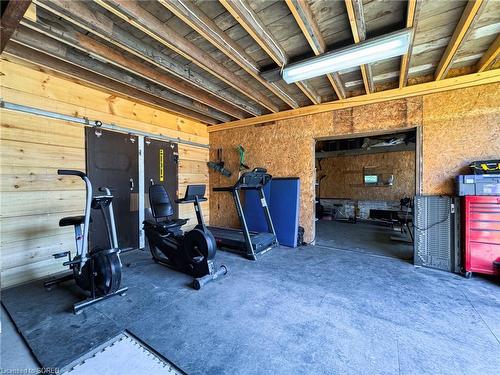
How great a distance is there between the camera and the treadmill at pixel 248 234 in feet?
11.2

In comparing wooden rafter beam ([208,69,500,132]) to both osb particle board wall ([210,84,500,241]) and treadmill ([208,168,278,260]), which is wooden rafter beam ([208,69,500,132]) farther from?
treadmill ([208,168,278,260])

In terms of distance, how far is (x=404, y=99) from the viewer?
3.28m

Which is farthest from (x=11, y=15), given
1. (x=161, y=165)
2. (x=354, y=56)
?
(x=161, y=165)

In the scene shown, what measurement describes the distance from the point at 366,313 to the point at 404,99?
10.2ft

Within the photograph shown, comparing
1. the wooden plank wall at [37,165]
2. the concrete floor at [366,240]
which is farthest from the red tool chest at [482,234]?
the wooden plank wall at [37,165]

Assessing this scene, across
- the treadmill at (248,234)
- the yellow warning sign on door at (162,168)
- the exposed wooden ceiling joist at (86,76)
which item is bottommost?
the treadmill at (248,234)

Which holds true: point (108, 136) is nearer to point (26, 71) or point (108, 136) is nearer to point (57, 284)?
point (26, 71)

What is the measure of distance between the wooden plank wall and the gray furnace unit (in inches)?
193

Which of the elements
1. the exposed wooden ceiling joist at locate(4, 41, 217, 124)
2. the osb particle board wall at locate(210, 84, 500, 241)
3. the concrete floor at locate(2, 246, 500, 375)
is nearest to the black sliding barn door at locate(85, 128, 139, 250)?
the exposed wooden ceiling joist at locate(4, 41, 217, 124)

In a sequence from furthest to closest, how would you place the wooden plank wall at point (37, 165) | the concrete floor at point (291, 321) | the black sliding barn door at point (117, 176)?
the black sliding barn door at point (117, 176)
the wooden plank wall at point (37, 165)
the concrete floor at point (291, 321)

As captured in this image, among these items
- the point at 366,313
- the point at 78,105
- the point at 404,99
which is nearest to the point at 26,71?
the point at 78,105

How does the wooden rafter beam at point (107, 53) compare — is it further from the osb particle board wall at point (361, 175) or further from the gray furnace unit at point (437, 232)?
the osb particle board wall at point (361, 175)

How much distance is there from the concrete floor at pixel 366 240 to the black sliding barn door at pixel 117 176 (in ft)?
11.6

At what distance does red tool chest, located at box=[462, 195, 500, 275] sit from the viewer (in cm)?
256
